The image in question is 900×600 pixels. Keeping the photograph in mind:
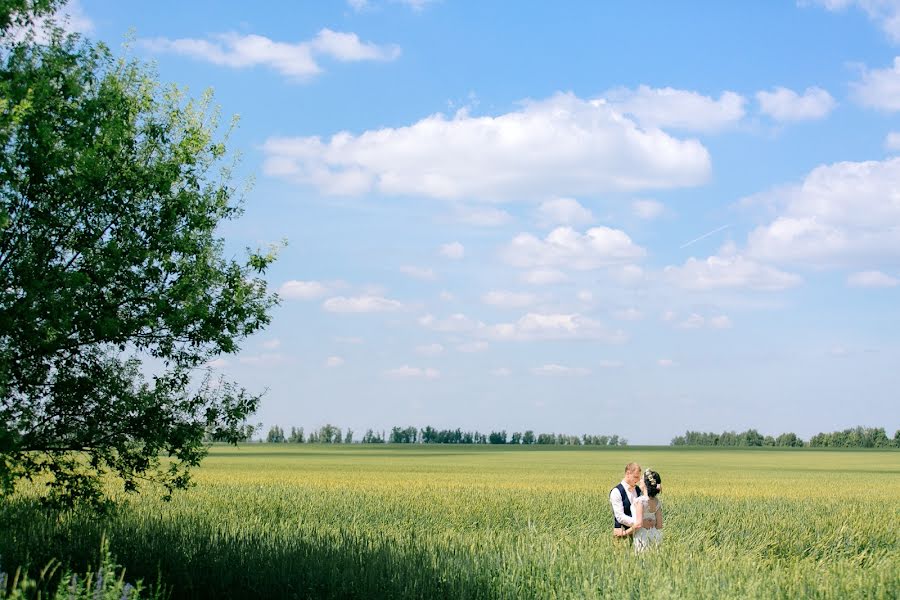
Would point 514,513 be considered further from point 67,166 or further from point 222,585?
point 67,166

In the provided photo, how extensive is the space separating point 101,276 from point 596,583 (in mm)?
7473

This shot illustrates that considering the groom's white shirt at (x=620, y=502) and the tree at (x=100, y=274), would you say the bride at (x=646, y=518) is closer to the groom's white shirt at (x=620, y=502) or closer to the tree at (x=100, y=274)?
the groom's white shirt at (x=620, y=502)

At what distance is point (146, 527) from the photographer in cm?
1667

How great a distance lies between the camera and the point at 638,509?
12227 millimetres

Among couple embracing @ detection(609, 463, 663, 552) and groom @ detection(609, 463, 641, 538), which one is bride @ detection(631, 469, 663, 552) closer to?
couple embracing @ detection(609, 463, 663, 552)

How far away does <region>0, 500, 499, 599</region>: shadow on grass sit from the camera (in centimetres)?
1093

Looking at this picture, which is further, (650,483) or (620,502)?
(620,502)

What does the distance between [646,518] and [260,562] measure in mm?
5354

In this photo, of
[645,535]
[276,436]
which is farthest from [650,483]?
[276,436]

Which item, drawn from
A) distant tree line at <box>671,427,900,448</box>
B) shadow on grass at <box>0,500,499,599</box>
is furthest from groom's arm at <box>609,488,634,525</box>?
distant tree line at <box>671,427,900,448</box>

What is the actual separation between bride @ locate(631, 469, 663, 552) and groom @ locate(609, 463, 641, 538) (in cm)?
13

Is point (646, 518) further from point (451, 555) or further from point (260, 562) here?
point (260, 562)

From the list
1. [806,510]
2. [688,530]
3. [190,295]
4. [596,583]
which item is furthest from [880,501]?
[190,295]

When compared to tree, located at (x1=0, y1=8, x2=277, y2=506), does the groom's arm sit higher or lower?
lower
